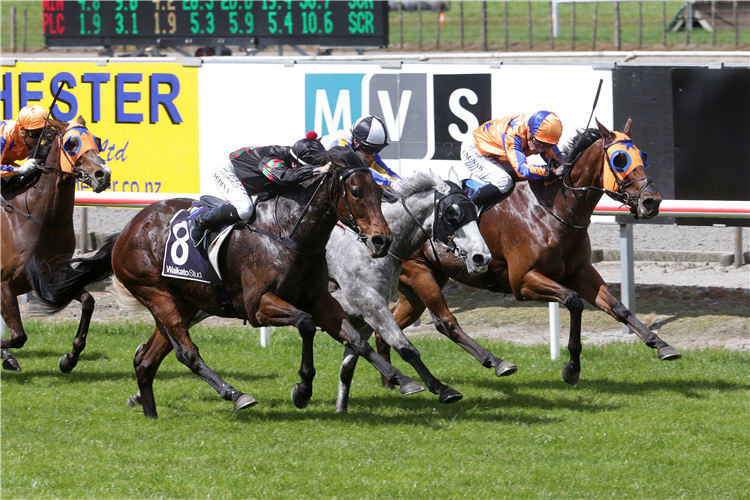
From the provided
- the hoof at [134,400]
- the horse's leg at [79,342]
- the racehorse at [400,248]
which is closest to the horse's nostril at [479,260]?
the racehorse at [400,248]

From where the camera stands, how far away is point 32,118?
758 cm

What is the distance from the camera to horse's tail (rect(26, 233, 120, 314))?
6891 millimetres

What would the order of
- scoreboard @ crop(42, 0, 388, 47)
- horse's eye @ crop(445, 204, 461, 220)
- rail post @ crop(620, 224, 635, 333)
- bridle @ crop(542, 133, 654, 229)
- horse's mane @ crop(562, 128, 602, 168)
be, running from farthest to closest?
1. scoreboard @ crop(42, 0, 388, 47)
2. rail post @ crop(620, 224, 635, 333)
3. horse's mane @ crop(562, 128, 602, 168)
4. bridle @ crop(542, 133, 654, 229)
5. horse's eye @ crop(445, 204, 461, 220)

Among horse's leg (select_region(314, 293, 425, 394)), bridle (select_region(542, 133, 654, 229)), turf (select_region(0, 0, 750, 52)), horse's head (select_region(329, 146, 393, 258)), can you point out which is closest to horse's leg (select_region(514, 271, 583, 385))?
bridle (select_region(542, 133, 654, 229))

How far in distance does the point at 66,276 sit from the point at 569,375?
3492mm

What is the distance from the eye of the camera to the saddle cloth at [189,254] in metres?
6.15

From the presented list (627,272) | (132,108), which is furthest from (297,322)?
(132,108)

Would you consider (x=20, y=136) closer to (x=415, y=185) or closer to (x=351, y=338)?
(x=415, y=185)

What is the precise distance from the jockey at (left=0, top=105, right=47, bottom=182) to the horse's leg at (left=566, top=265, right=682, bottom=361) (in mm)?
4111

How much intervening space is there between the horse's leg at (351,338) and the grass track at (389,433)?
35cm

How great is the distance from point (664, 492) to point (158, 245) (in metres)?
3.38

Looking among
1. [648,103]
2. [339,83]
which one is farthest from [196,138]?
[648,103]

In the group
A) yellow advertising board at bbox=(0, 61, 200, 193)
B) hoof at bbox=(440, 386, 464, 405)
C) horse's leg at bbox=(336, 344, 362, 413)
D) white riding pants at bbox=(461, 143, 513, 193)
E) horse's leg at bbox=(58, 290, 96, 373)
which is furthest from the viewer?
yellow advertising board at bbox=(0, 61, 200, 193)

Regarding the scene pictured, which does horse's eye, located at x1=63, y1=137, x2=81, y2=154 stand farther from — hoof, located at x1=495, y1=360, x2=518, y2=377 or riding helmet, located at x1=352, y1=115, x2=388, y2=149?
hoof, located at x1=495, y1=360, x2=518, y2=377
